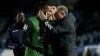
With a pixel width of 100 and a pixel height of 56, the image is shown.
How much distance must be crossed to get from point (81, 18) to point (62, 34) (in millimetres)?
4861

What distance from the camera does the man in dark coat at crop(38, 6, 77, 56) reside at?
21.6 feet

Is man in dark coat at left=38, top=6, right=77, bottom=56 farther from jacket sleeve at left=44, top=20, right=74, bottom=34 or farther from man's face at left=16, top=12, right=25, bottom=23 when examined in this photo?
man's face at left=16, top=12, right=25, bottom=23

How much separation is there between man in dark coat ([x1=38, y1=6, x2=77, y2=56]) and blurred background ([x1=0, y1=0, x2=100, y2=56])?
153 inches

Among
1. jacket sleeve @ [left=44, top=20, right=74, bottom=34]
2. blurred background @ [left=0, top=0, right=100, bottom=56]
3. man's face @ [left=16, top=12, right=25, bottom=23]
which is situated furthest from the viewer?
blurred background @ [left=0, top=0, right=100, bottom=56]

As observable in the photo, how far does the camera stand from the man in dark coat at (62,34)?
658 cm

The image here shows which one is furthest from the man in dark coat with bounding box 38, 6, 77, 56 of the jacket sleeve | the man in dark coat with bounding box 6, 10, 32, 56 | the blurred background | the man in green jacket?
the blurred background

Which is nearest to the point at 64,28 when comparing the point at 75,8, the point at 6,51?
the point at 6,51

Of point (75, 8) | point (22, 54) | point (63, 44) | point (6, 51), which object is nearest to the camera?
point (63, 44)

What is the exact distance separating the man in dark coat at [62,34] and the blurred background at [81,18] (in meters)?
3.90

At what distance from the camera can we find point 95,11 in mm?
11695

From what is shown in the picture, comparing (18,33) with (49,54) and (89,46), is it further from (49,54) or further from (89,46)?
(89,46)

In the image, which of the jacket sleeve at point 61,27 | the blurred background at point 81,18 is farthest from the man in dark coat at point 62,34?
the blurred background at point 81,18

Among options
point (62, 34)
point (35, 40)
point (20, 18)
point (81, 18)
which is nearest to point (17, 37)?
point (20, 18)

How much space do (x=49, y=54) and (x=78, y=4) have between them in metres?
4.99
